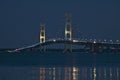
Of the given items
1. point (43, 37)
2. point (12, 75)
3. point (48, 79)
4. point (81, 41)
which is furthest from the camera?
point (43, 37)

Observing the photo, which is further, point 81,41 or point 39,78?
point 81,41

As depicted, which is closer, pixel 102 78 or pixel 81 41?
pixel 102 78

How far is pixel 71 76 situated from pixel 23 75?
107 inches

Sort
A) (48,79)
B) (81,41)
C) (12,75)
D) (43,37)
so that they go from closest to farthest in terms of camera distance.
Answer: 1. (48,79)
2. (12,75)
3. (81,41)
4. (43,37)

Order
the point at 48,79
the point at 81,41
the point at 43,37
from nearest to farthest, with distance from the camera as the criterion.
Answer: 1. the point at 48,79
2. the point at 81,41
3. the point at 43,37

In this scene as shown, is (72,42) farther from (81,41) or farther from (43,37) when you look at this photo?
(43,37)

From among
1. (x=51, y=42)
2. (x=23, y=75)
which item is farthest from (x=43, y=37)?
(x=23, y=75)

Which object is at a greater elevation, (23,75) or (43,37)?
(43,37)

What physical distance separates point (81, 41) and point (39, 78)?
117 feet

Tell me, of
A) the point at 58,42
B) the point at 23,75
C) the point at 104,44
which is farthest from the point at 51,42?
the point at 23,75

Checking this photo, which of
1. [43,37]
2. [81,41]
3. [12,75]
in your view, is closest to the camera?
[12,75]

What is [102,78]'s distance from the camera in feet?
107

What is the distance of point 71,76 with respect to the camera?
34.1 m

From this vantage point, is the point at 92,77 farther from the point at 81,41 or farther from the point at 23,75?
the point at 81,41
